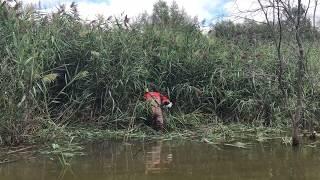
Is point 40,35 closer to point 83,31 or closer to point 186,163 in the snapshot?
point 83,31

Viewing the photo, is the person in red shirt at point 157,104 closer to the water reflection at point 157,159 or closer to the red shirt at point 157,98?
the red shirt at point 157,98

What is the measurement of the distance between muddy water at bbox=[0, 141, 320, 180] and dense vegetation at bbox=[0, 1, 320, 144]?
1.48 meters

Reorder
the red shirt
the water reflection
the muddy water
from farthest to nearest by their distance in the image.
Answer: the red shirt, the water reflection, the muddy water

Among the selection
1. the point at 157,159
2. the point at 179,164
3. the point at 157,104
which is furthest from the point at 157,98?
the point at 179,164

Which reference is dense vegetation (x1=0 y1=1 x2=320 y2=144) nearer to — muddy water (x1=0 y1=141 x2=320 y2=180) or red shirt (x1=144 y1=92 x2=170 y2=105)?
red shirt (x1=144 y1=92 x2=170 y2=105)

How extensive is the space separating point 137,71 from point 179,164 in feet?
14.1

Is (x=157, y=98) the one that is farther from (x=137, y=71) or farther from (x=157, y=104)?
(x=137, y=71)

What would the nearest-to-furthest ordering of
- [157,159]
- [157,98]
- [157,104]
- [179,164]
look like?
[179,164] < [157,159] < [157,104] < [157,98]

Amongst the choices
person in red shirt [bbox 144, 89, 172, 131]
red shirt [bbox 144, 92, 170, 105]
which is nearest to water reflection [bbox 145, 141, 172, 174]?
person in red shirt [bbox 144, 89, 172, 131]

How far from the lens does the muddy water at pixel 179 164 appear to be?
20.4 feet

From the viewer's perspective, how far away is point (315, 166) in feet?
21.7

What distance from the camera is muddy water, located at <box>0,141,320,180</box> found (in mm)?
6223

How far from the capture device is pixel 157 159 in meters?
7.33

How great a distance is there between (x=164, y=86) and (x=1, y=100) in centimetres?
446
